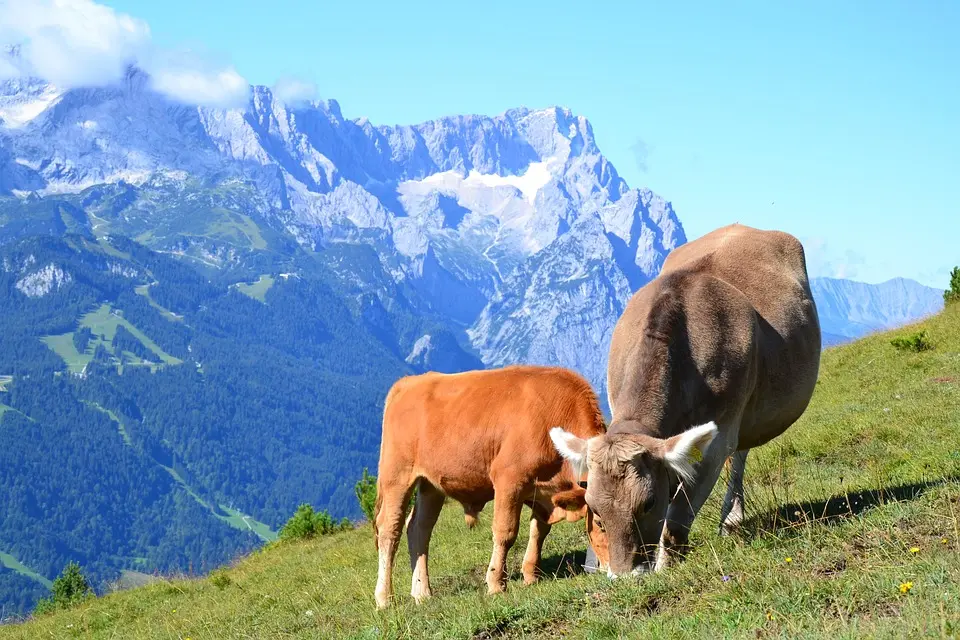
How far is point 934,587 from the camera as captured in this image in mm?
5676

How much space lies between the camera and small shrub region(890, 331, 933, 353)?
75.0 feet

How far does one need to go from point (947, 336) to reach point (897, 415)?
911cm

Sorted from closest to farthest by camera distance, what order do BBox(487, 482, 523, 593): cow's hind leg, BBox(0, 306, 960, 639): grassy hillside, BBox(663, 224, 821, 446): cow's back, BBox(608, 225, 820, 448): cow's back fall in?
BBox(0, 306, 960, 639): grassy hillside < BBox(608, 225, 820, 448): cow's back < BBox(663, 224, 821, 446): cow's back < BBox(487, 482, 523, 593): cow's hind leg

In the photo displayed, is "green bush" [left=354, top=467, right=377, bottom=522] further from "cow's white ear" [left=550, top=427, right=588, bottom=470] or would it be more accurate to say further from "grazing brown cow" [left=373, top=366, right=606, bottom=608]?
"cow's white ear" [left=550, top=427, right=588, bottom=470]

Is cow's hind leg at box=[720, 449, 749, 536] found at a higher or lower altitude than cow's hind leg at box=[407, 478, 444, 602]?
higher

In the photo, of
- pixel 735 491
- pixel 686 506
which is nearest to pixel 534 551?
pixel 735 491

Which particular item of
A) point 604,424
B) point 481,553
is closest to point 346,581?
point 481,553

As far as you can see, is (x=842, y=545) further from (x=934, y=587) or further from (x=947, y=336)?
(x=947, y=336)

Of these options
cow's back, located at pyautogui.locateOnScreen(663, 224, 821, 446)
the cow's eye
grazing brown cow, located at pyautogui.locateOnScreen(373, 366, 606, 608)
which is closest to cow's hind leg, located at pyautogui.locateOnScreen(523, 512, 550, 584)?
grazing brown cow, located at pyautogui.locateOnScreen(373, 366, 606, 608)

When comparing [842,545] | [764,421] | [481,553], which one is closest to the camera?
[842,545]

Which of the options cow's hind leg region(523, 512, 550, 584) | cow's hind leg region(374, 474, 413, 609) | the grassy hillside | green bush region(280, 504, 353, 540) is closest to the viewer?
the grassy hillside

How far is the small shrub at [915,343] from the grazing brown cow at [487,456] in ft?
50.1

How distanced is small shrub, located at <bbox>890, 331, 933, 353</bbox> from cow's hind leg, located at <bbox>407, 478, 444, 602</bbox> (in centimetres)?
1558

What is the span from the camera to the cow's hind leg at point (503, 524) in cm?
1015
